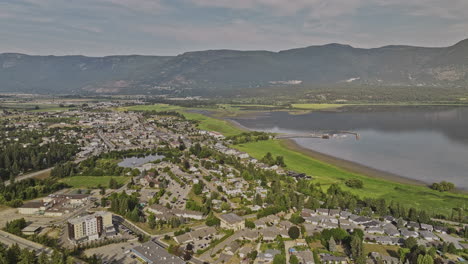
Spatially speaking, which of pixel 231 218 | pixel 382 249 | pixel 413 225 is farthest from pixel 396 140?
pixel 231 218

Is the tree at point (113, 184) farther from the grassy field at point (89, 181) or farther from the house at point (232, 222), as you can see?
the house at point (232, 222)

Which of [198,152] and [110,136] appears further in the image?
[110,136]

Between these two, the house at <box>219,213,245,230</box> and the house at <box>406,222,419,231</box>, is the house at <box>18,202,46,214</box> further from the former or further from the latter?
the house at <box>406,222,419,231</box>

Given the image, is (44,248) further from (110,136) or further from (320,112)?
(320,112)

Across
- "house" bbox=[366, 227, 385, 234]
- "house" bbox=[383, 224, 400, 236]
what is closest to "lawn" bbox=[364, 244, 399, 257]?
"house" bbox=[383, 224, 400, 236]

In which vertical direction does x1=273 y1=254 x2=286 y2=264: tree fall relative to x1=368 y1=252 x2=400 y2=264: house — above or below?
above

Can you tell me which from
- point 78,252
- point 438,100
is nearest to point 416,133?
point 78,252
